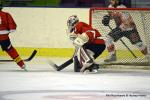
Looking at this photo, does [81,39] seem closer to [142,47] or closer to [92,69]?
[92,69]

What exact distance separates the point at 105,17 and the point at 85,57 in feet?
3.45

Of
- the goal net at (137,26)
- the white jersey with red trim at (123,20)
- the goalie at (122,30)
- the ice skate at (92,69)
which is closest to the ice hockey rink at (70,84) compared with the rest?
the ice skate at (92,69)

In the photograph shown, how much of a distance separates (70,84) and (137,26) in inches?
83.4

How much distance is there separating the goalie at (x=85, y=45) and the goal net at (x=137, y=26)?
0.54 meters

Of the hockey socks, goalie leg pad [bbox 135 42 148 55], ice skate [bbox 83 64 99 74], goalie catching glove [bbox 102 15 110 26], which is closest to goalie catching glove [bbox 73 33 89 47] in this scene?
ice skate [bbox 83 64 99 74]

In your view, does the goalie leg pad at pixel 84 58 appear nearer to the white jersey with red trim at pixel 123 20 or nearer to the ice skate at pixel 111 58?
the ice skate at pixel 111 58

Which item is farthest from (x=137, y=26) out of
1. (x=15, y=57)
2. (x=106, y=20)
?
(x=15, y=57)

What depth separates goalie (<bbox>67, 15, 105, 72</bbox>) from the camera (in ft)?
24.9

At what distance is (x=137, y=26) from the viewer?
27.6ft

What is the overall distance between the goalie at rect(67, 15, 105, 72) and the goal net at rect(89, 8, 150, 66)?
0.54 m

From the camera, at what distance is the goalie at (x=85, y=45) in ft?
24.9

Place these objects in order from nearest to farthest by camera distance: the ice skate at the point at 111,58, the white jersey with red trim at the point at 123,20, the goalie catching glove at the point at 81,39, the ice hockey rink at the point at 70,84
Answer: the ice hockey rink at the point at 70,84
the goalie catching glove at the point at 81,39
the ice skate at the point at 111,58
the white jersey with red trim at the point at 123,20

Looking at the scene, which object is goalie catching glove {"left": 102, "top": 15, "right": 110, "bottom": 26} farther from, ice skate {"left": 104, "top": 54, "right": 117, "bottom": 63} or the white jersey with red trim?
ice skate {"left": 104, "top": 54, "right": 117, "bottom": 63}

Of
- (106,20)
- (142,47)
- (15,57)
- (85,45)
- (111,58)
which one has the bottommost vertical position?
(111,58)
